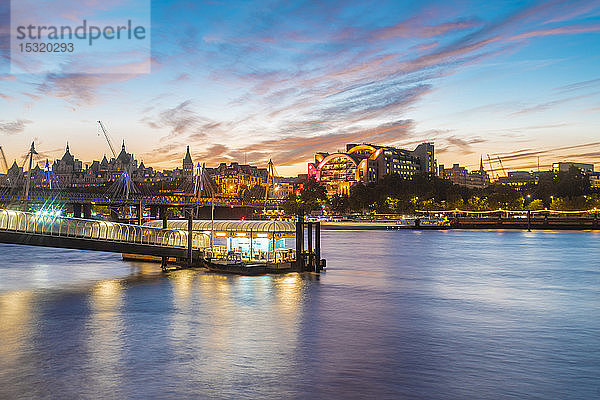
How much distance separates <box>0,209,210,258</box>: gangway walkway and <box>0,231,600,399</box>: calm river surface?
320 centimetres

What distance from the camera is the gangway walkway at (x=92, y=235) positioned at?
40562 mm

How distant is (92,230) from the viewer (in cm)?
4641

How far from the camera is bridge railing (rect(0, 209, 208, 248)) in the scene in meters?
40.8

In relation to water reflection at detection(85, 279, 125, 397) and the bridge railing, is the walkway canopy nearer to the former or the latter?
the bridge railing

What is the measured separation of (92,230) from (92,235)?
0.52 m

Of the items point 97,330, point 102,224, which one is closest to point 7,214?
point 102,224

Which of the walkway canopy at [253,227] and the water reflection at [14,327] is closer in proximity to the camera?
the water reflection at [14,327]

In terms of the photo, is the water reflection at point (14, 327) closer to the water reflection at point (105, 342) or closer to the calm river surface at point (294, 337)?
the calm river surface at point (294, 337)

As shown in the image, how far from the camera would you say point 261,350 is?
83.8 ft

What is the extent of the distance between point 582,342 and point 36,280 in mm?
45732

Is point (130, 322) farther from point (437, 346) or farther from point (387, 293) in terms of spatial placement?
point (387, 293)

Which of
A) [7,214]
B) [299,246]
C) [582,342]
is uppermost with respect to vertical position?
[7,214]

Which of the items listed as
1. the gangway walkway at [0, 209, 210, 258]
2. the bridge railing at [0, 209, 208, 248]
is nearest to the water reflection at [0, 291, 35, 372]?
the gangway walkway at [0, 209, 210, 258]

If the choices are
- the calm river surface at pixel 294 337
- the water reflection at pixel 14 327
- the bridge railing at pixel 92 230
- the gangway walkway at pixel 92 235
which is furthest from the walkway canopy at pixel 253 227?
the water reflection at pixel 14 327
